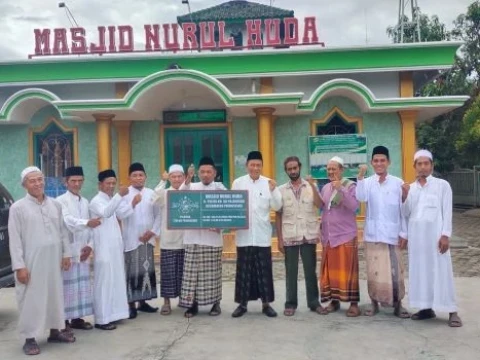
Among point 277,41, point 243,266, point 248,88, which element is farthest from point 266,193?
point 277,41

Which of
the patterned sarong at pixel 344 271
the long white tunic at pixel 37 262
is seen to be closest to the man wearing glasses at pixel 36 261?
the long white tunic at pixel 37 262

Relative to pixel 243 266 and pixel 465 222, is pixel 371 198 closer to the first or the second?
pixel 243 266

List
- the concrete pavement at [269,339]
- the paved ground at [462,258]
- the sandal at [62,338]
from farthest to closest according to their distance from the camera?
the paved ground at [462,258]
the sandal at [62,338]
the concrete pavement at [269,339]

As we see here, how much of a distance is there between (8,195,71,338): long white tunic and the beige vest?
7.90ft

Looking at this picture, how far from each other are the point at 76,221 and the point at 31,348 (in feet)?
4.00

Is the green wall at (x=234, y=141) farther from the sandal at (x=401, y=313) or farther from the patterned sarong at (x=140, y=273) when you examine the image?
the sandal at (x=401, y=313)

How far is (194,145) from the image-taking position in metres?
11.0

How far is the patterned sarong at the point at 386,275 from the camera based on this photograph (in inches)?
222

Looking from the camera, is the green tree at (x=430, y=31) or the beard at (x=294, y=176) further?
the green tree at (x=430, y=31)

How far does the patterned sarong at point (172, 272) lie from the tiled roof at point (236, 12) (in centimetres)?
1879

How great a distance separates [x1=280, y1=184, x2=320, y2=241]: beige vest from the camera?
584 cm

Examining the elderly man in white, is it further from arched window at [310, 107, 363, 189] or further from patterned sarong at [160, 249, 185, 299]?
arched window at [310, 107, 363, 189]

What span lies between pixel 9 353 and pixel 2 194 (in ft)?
7.15

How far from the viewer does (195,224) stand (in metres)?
5.74
